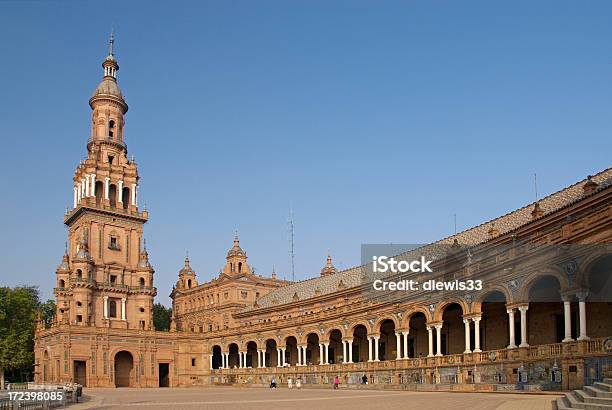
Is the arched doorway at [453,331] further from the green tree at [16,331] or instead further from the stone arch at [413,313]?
the green tree at [16,331]

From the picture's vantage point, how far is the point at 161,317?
12375 cm

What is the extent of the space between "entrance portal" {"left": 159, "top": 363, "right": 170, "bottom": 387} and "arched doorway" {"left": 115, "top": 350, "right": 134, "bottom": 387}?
3.97 m

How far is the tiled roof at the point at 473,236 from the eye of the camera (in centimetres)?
4200

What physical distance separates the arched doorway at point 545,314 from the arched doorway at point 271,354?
130 ft

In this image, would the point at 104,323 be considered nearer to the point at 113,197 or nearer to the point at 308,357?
the point at 113,197

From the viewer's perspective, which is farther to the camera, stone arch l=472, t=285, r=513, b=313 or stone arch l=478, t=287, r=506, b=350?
stone arch l=478, t=287, r=506, b=350

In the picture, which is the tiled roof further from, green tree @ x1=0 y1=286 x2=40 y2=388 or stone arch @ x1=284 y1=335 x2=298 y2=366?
green tree @ x1=0 y1=286 x2=40 y2=388

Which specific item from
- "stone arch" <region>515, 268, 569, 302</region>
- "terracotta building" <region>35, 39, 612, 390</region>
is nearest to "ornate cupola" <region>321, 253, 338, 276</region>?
"terracotta building" <region>35, 39, 612, 390</region>

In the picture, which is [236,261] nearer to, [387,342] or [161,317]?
[161,317]

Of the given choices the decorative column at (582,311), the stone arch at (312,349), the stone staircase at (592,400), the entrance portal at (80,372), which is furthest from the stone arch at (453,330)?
the entrance portal at (80,372)

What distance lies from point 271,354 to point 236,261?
76.3ft

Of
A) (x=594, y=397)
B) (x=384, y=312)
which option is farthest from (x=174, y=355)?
(x=594, y=397)

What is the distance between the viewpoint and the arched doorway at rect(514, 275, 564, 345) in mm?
37906

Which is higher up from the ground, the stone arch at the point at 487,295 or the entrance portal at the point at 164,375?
the stone arch at the point at 487,295
